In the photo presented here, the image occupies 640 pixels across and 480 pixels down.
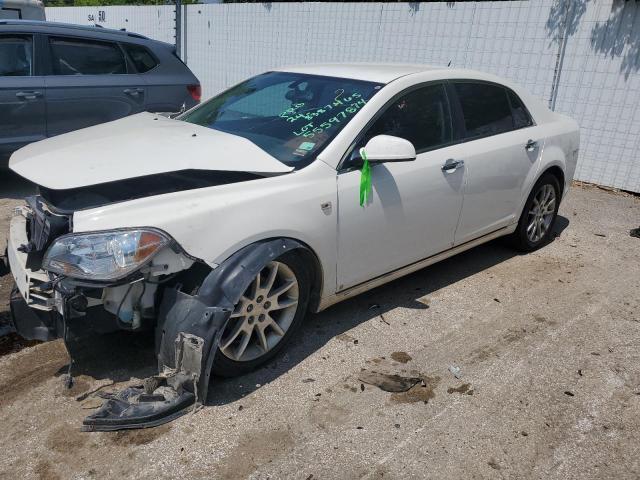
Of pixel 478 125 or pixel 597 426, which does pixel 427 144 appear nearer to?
pixel 478 125

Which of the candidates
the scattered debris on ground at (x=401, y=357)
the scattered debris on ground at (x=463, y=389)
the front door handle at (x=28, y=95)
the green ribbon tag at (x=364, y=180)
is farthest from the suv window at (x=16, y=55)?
the scattered debris on ground at (x=463, y=389)

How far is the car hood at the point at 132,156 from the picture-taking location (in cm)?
312

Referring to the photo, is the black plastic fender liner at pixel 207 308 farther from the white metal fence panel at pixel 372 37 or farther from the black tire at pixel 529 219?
the white metal fence panel at pixel 372 37

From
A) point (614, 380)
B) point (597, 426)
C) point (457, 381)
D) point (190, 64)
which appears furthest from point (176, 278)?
point (190, 64)

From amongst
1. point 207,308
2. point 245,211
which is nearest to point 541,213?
point 245,211

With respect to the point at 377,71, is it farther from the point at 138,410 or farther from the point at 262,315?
the point at 138,410

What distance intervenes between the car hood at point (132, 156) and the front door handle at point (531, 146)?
7.99 ft

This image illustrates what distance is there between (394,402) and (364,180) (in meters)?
1.29

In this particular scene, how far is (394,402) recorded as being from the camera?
3232 millimetres

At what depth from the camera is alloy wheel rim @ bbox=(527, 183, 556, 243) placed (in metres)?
5.33

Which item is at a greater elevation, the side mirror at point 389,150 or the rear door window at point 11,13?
the side mirror at point 389,150

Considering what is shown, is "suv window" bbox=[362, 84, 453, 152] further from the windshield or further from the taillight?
the taillight

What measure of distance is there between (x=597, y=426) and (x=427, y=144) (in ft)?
6.68

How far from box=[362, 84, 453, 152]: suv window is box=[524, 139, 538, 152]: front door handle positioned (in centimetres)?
98
